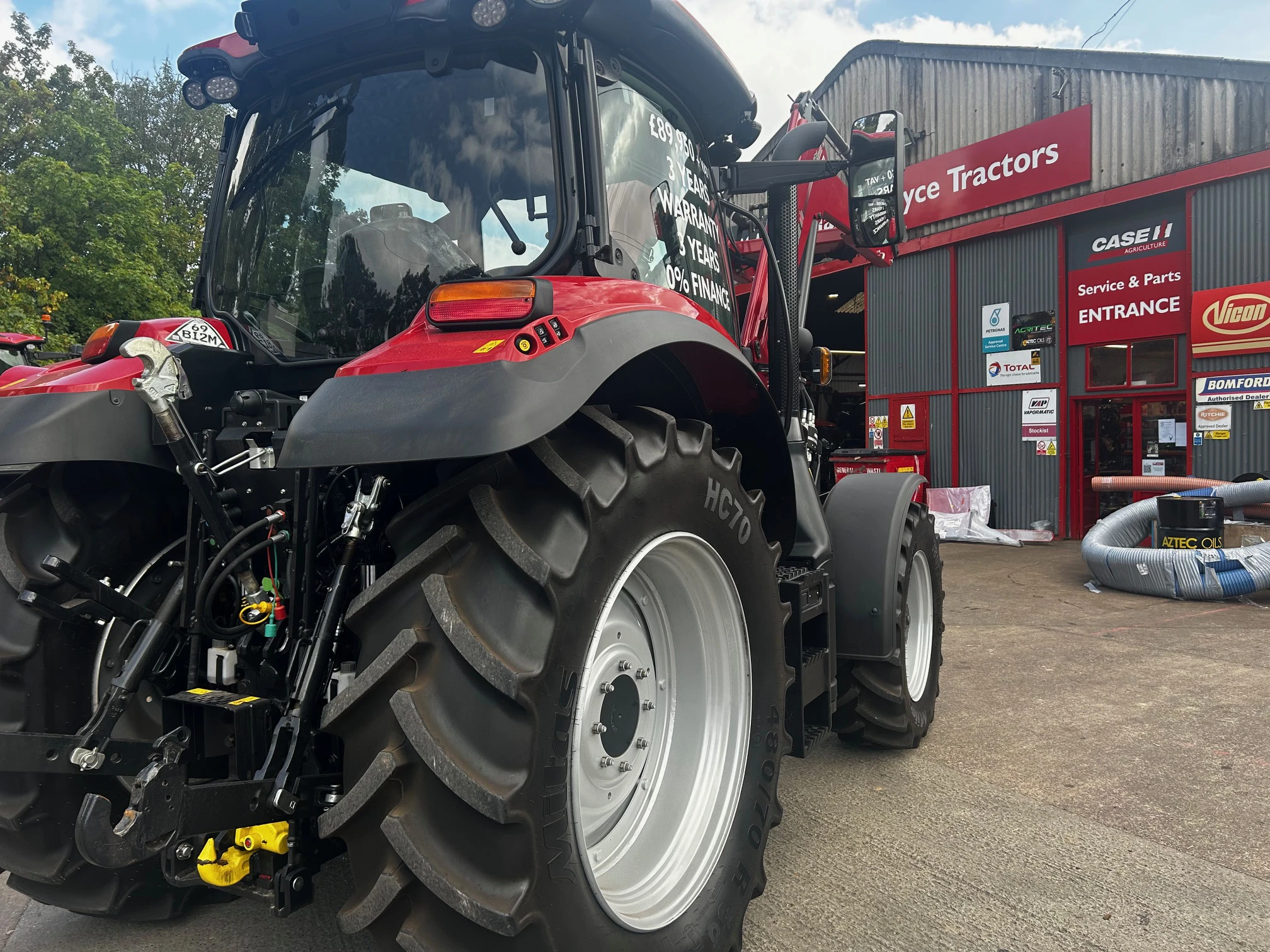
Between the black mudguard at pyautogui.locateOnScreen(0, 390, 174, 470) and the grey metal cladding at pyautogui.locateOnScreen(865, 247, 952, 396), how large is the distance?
42.5ft

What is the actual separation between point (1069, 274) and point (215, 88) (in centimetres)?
1217

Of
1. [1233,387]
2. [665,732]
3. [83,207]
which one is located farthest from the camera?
[83,207]

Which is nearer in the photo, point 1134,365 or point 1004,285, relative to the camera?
point 1134,365

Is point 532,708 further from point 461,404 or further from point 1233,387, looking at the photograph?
point 1233,387

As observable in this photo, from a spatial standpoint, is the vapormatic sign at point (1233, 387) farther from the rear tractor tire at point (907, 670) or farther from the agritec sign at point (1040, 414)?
the rear tractor tire at point (907, 670)

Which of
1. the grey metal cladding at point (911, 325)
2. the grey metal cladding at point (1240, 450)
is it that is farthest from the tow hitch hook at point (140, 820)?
the grey metal cladding at point (911, 325)

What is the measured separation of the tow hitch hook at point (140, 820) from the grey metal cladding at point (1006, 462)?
502 inches

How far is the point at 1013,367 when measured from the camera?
509 inches

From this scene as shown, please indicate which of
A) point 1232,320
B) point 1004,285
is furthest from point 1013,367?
point 1232,320

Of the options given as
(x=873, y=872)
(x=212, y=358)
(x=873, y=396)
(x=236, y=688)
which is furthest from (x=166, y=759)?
(x=873, y=396)

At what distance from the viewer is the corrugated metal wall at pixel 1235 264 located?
10469 mm

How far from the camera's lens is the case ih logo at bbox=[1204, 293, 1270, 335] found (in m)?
10.5

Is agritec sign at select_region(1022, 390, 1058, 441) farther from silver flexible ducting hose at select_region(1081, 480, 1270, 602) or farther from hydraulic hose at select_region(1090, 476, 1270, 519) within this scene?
silver flexible ducting hose at select_region(1081, 480, 1270, 602)

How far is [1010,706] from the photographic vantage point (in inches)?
186
